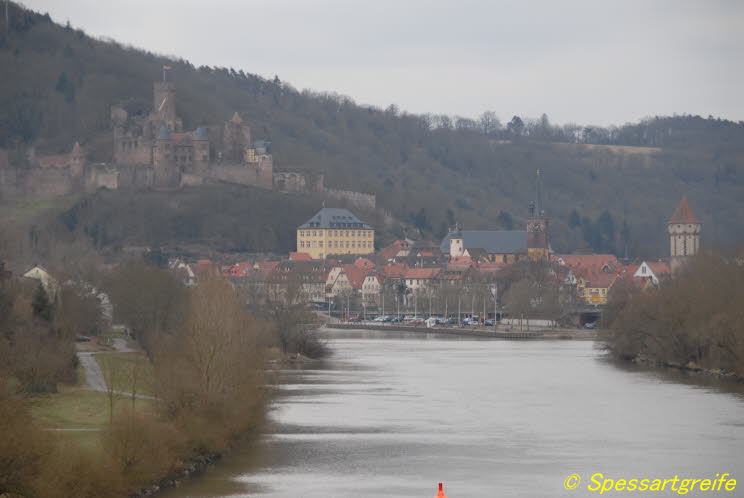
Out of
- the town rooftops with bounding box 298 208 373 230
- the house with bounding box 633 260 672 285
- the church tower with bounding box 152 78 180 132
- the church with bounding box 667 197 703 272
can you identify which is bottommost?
the house with bounding box 633 260 672 285

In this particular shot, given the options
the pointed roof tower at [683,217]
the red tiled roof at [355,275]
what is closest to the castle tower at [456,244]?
the red tiled roof at [355,275]

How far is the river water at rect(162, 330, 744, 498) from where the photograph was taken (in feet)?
97.4

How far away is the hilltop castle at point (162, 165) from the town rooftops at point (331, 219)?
6.51 meters

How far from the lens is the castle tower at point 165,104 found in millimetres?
147500

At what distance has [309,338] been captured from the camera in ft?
205

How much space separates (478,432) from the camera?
3719cm

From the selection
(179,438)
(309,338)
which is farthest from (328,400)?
(309,338)

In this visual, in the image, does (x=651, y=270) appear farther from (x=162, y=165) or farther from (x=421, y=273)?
(x=162, y=165)

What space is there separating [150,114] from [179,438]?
121m

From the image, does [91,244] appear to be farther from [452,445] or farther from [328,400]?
[452,445]

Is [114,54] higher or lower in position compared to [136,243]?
higher

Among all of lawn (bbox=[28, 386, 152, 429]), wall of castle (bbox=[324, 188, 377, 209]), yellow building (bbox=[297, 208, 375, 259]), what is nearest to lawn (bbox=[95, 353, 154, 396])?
lawn (bbox=[28, 386, 152, 429])

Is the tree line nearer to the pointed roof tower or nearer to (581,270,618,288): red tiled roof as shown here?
(581,270,618,288): red tiled roof

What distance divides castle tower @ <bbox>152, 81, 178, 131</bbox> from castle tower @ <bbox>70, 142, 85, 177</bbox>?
1032cm
